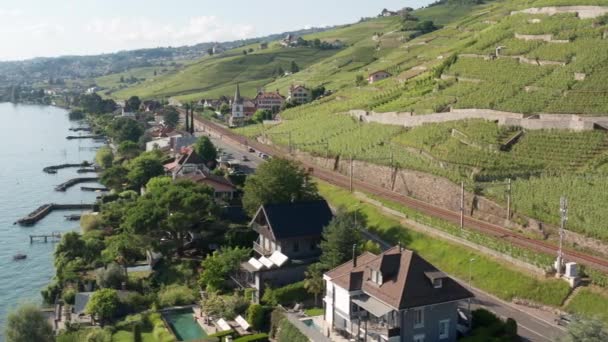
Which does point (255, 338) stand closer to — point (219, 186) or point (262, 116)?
point (219, 186)

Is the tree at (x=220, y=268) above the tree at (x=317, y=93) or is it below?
below

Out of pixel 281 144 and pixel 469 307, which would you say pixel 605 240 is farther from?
pixel 281 144

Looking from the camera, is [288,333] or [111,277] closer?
[288,333]

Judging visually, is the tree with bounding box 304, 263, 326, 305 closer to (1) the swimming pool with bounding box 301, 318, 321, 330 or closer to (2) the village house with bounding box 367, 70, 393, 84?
(1) the swimming pool with bounding box 301, 318, 321, 330

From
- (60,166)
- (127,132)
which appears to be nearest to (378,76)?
(127,132)

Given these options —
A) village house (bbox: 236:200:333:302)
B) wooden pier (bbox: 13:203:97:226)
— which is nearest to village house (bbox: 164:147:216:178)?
wooden pier (bbox: 13:203:97:226)

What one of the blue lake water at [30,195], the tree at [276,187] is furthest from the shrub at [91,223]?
the tree at [276,187]

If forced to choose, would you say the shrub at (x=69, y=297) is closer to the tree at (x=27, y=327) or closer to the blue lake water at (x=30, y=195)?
the blue lake water at (x=30, y=195)
